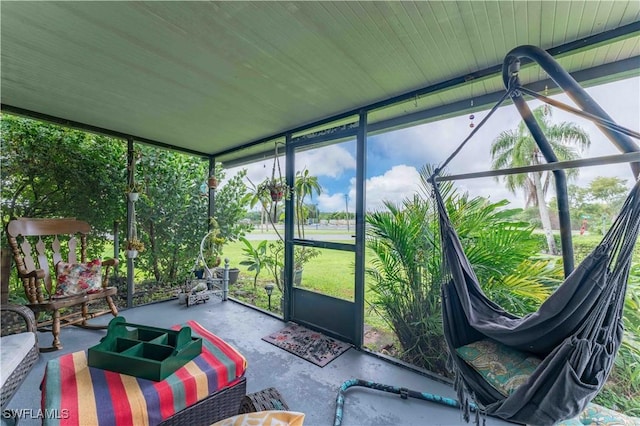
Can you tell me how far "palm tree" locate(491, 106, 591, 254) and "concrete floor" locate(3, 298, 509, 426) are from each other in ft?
4.96

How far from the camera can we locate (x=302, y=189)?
10.7 ft

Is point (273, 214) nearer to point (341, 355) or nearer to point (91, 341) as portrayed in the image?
point (341, 355)

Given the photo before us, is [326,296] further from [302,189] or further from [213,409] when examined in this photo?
[213,409]

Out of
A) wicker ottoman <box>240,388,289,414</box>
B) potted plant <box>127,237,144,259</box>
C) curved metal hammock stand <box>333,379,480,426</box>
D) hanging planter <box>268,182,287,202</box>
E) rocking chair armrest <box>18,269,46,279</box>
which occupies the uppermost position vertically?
hanging planter <box>268,182,287,202</box>

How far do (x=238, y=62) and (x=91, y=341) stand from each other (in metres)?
3.13

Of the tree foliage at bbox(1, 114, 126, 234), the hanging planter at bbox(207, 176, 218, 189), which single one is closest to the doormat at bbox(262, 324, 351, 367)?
the hanging planter at bbox(207, 176, 218, 189)

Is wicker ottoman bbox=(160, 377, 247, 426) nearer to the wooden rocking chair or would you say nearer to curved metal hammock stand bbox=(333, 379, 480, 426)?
curved metal hammock stand bbox=(333, 379, 480, 426)

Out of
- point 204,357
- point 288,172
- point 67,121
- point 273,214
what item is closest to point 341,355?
point 204,357

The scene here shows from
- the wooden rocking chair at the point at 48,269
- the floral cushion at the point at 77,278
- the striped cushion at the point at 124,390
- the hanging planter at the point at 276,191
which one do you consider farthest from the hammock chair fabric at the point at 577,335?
the floral cushion at the point at 77,278

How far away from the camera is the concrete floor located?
1745 millimetres

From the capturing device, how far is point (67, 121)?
3119 millimetres

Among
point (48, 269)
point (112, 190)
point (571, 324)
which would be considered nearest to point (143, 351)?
point (571, 324)

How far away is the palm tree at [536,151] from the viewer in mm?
1963

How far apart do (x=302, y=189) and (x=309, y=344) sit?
177 cm
